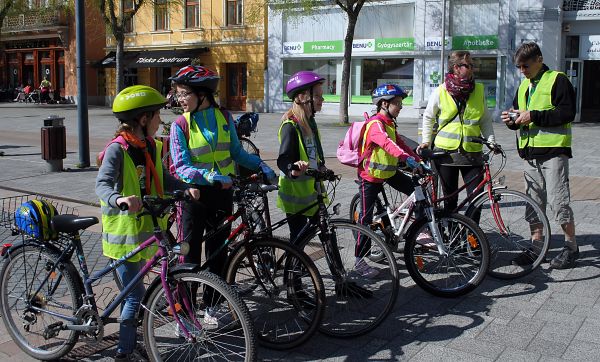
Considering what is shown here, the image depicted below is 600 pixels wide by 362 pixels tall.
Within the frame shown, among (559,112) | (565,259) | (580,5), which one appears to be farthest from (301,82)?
(580,5)

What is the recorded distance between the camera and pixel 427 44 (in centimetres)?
2628

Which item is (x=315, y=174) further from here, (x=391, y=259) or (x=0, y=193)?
(x=0, y=193)

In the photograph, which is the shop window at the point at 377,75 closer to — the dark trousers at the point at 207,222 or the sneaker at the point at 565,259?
the sneaker at the point at 565,259

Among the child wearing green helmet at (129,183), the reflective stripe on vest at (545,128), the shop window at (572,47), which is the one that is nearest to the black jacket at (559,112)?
the reflective stripe on vest at (545,128)

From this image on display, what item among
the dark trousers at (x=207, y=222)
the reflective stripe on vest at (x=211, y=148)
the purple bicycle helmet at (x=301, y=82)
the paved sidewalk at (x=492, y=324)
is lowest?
the paved sidewalk at (x=492, y=324)

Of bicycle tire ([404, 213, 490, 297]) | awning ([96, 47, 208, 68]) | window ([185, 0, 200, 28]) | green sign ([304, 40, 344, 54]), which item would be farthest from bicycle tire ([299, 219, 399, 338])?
window ([185, 0, 200, 28])

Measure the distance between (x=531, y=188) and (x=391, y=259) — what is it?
2203 millimetres

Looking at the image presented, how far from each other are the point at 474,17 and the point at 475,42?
991 mm

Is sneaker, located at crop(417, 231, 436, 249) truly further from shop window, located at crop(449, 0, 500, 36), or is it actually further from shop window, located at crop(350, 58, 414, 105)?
shop window, located at crop(350, 58, 414, 105)

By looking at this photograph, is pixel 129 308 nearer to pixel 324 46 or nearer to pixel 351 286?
pixel 351 286

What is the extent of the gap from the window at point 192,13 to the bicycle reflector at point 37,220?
3128 centimetres

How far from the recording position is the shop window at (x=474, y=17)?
Answer: 2497 cm

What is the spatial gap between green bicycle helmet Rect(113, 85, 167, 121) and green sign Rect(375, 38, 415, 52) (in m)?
24.4

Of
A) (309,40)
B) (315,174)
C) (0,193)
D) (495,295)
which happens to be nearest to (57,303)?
(315,174)
